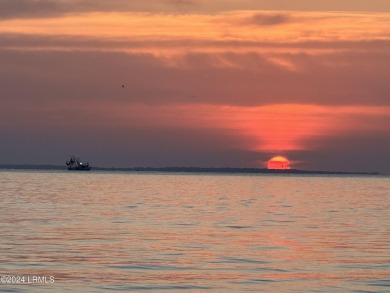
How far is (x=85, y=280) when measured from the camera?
3306cm

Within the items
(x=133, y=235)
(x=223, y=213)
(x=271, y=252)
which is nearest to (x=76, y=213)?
(x=223, y=213)

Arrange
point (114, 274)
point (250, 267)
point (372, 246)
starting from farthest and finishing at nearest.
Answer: point (372, 246) < point (250, 267) < point (114, 274)

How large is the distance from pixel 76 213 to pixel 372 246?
28.0 meters

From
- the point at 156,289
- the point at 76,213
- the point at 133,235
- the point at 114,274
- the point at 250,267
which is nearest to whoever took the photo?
the point at 156,289

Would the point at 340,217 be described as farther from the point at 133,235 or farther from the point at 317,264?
the point at 317,264

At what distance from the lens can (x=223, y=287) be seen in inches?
1275

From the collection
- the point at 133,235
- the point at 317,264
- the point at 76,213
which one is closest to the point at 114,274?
the point at 317,264

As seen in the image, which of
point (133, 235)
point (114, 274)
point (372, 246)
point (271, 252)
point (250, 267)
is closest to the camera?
point (114, 274)

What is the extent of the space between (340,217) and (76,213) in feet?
62.4

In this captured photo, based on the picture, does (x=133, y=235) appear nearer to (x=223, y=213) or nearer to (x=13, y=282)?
(x=13, y=282)

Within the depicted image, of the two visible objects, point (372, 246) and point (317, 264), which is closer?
point (317, 264)

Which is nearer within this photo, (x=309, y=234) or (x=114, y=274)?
(x=114, y=274)

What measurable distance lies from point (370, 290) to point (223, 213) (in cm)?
3965

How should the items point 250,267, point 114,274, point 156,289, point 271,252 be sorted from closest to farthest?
point 156,289 < point 114,274 < point 250,267 < point 271,252
